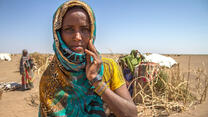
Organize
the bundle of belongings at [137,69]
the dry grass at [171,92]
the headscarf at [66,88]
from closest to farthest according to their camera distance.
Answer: the headscarf at [66,88]
the bundle of belongings at [137,69]
the dry grass at [171,92]

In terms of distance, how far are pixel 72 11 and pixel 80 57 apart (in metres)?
0.41

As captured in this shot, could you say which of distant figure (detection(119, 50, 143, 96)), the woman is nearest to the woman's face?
the woman

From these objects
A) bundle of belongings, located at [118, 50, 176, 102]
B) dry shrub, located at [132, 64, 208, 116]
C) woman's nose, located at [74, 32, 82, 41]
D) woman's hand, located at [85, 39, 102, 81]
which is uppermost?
woman's nose, located at [74, 32, 82, 41]

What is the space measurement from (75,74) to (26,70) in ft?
20.6

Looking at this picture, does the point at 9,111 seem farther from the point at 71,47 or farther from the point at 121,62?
the point at 71,47

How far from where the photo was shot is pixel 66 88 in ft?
4.17

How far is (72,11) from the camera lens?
1.23 meters

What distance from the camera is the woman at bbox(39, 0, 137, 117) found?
1.17m

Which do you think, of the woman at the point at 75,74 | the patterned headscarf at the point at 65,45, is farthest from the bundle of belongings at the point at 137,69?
the patterned headscarf at the point at 65,45

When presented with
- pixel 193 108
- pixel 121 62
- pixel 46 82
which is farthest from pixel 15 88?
pixel 193 108

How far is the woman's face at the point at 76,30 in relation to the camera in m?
1.18

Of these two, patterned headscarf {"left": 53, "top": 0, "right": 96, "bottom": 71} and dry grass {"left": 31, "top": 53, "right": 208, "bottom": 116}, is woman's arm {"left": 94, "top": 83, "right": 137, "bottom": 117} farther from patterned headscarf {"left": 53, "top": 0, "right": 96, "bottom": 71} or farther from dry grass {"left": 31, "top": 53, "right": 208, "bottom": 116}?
dry grass {"left": 31, "top": 53, "right": 208, "bottom": 116}

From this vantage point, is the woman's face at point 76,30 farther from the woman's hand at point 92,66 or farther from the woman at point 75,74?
the woman's hand at point 92,66

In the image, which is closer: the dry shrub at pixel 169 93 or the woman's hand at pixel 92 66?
the woman's hand at pixel 92 66
